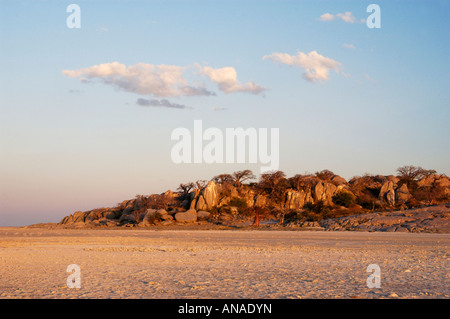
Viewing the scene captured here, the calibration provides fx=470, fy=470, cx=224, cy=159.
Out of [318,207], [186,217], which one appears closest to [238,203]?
[186,217]

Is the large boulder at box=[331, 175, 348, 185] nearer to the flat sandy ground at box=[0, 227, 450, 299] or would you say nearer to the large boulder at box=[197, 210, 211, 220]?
the large boulder at box=[197, 210, 211, 220]

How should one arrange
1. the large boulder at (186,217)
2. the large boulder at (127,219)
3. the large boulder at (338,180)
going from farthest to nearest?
the large boulder at (338,180) < the large boulder at (127,219) < the large boulder at (186,217)

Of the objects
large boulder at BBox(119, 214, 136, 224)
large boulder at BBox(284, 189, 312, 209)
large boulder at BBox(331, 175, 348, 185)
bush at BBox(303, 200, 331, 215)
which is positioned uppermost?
large boulder at BBox(331, 175, 348, 185)

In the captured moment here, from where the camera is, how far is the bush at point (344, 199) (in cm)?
6781

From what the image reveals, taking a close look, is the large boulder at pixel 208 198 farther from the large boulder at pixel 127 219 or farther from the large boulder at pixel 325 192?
the large boulder at pixel 325 192

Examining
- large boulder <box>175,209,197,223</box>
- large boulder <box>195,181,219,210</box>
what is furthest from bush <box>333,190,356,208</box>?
large boulder <box>175,209,197,223</box>

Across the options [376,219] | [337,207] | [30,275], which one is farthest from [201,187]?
[30,275]

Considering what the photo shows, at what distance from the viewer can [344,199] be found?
6881cm

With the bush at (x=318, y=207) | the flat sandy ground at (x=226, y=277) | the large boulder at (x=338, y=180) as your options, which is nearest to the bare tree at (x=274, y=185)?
the bush at (x=318, y=207)

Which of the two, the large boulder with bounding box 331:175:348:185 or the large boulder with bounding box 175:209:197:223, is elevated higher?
the large boulder with bounding box 331:175:348:185

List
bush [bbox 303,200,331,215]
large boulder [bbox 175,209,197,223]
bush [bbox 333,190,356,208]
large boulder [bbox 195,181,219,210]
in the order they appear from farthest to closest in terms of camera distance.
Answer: large boulder [bbox 195,181,219,210]
bush [bbox 333,190,356,208]
large boulder [bbox 175,209,197,223]
bush [bbox 303,200,331,215]

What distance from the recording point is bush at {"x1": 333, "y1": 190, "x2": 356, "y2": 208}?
67.8 meters

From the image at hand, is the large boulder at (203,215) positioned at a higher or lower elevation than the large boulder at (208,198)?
lower
